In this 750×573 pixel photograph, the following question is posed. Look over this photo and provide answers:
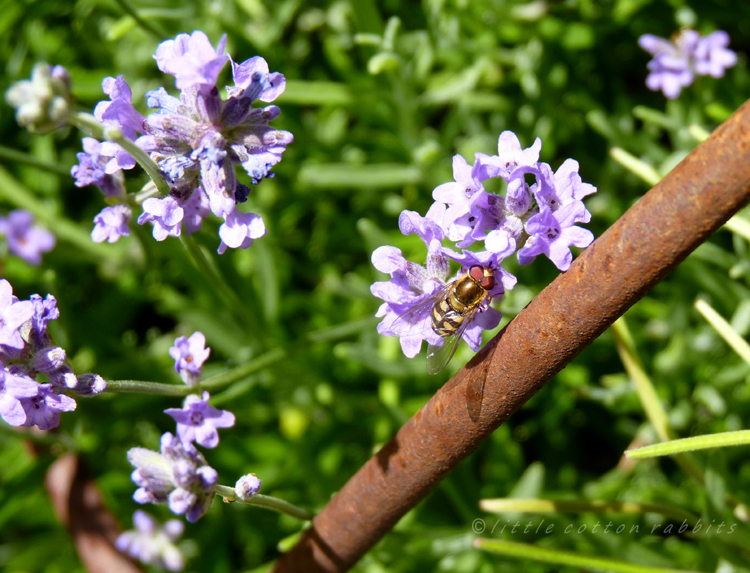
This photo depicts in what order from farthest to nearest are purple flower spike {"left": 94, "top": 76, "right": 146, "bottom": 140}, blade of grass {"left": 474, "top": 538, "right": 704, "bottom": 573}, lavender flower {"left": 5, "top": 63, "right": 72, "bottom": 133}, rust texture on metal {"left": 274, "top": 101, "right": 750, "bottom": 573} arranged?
blade of grass {"left": 474, "top": 538, "right": 704, "bottom": 573}
purple flower spike {"left": 94, "top": 76, "right": 146, "bottom": 140}
lavender flower {"left": 5, "top": 63, "right": 72, "bottom": 133}
rust texture on metal {"left": 274, "top": 101, "right": 750, "bottom": 573}

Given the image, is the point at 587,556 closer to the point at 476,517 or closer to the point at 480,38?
the point at 476,517

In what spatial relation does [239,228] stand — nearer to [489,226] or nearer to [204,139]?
[204,139]

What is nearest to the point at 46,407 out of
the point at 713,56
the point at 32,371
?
the point at 32,371

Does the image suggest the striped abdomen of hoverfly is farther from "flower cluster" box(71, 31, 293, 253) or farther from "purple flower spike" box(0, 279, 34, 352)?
"purple flower spike" box(0, 279, 34, 352)

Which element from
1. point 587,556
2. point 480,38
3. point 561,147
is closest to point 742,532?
point 587,556

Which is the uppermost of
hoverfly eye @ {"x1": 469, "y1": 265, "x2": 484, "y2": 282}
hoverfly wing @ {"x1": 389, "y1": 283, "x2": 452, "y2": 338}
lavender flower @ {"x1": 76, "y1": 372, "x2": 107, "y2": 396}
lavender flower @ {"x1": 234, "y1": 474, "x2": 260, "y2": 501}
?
hoverfly eye @ {"x1": 469, "y1": 265, "x2": 484, "y2": 282}

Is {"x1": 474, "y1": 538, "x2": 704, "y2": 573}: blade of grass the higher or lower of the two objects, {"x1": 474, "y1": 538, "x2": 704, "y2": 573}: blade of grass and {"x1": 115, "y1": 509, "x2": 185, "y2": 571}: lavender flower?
the higher

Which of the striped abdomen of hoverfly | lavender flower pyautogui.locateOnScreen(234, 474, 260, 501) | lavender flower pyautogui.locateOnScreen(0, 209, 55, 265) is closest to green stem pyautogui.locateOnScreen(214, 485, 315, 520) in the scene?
lavender flower pyautogui.locateOnScreen(234, 474, 260, 501)
